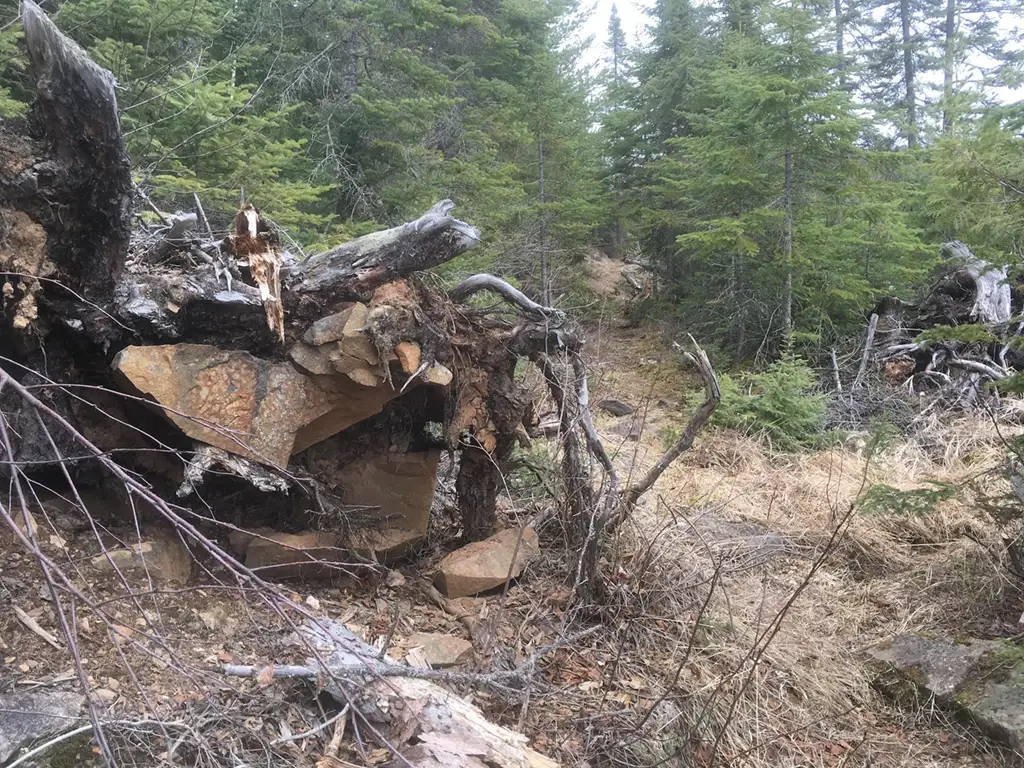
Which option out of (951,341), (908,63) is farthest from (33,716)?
(908,63)

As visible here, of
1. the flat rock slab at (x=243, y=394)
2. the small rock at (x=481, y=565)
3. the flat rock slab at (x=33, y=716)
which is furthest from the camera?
the small rock at (x=481, y=565)

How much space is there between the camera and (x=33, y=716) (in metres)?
2.11

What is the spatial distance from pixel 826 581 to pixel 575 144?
11.6 meters

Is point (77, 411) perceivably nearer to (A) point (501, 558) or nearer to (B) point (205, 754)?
(B) point (205, 754)

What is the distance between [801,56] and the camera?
359 inches

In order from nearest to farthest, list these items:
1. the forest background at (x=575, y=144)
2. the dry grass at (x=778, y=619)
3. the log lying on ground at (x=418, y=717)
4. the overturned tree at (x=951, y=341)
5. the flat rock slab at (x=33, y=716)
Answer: the flat rock slab at (x=33, y=716), the log lying on ground at (x=418, y=717), the dry grass at (x=778, y=619), the forest background at (x=575, y=144), the overturned tree at (x=951, y=341)

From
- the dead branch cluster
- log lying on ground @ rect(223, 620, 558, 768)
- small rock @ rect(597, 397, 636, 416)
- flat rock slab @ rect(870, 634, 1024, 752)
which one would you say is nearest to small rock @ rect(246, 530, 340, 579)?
log lying on ground @ rect(223, 620, 558, 768)

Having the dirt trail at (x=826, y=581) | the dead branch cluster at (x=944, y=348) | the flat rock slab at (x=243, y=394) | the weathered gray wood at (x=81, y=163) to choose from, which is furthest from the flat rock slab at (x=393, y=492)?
the dead branch cluster at (x=944, y=348)

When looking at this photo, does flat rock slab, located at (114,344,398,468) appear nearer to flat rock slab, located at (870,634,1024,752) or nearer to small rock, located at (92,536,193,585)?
small rock, located at (92,536,193,585)

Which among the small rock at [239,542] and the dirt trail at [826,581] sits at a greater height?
the small rock at [239,542]

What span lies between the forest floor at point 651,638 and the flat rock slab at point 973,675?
12 cm

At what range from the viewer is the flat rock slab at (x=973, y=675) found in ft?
10.6

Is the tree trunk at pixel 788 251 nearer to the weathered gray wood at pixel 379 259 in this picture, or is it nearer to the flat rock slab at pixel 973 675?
the flat rock slab at pixel 973 675

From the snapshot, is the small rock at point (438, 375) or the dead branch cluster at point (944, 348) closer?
the small rock at point (438, 375)
